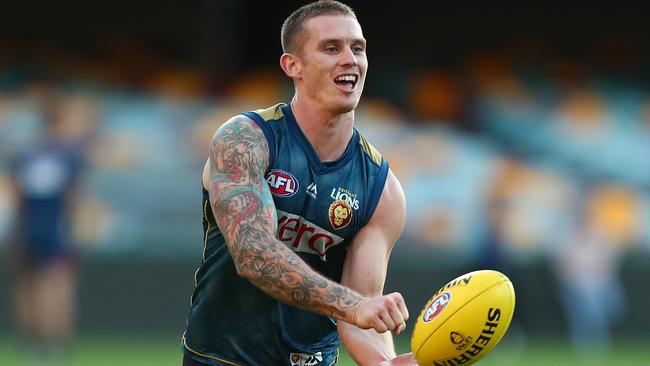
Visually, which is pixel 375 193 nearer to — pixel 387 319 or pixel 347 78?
pixel 347 78

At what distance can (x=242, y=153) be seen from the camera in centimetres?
507

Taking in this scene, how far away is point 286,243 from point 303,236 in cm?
8

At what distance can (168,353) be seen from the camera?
13234mm

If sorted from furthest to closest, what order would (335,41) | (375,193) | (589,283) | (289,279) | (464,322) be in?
(589,283), (375,193), (335,41), (464,322), (289,279)

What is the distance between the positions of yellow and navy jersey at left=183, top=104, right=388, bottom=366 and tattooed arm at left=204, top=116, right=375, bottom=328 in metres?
0.19

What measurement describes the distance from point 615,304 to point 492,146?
284 cm

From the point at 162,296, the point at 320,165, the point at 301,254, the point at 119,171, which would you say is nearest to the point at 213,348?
the point at 301,254

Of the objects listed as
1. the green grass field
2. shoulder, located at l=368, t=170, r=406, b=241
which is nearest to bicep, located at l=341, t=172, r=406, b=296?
shoulder, located at l=368, t=170, r=406, b=241

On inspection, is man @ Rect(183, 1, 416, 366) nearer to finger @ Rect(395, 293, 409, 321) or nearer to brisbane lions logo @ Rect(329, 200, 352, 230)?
brisbane lions logo @ Rect(329, 200, 352, 230)

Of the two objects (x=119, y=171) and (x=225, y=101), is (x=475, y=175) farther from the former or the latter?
(x=119, y=171)

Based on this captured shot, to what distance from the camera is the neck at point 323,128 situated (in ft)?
17.9

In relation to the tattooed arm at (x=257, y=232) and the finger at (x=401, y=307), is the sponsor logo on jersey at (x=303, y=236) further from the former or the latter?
the finger at (x=401, y=307)

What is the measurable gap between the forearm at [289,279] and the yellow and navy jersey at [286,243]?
1.82 ft

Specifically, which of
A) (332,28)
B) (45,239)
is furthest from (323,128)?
(45,239)
